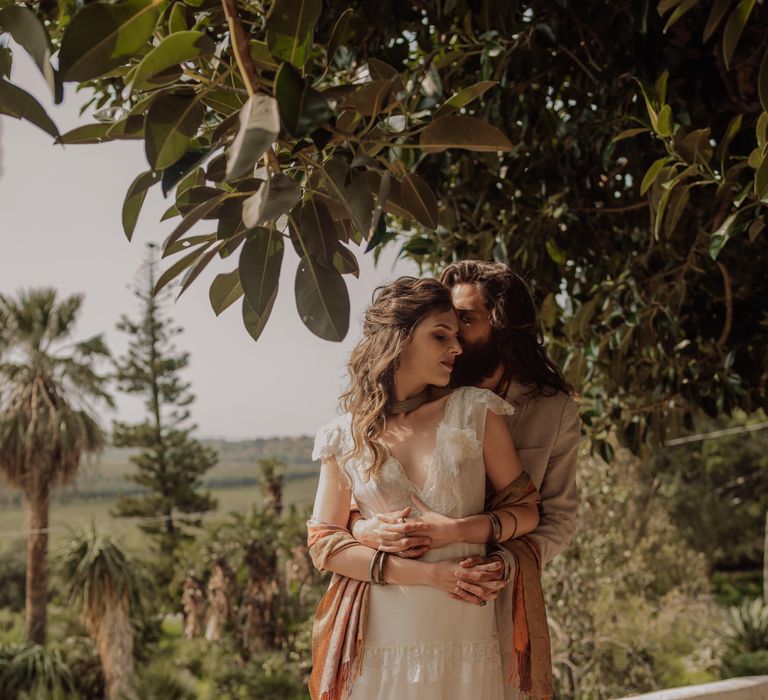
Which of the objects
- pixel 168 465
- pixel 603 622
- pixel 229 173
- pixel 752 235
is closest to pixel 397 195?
pixel 229 173

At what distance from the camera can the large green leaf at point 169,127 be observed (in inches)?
26.7

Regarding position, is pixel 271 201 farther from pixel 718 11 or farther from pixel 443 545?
pixel 443 545

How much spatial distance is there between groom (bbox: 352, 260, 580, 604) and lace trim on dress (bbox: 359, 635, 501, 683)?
11.7 inches

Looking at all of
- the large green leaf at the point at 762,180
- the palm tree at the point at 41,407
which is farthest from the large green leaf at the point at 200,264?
the palm tree at the point at 41,407

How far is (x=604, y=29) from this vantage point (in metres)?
2.12

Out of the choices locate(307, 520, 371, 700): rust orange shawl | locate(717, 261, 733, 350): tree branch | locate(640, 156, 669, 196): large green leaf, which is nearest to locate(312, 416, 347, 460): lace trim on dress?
locate(307, 520, 371, 700): rust orange shawl

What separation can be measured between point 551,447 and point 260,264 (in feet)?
3.69

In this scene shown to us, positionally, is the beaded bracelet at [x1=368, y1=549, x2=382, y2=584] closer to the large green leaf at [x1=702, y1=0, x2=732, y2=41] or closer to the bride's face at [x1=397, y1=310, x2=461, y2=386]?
the bride's face at [x1=397, y1=310, x2=461, y2=386]

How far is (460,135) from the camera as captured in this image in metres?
0.80

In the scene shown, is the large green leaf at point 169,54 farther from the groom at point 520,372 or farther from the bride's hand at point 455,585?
the groom at point 520,372

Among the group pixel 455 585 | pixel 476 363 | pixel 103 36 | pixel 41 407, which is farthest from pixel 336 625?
pixel 41 407

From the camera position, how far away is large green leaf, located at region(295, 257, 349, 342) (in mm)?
740

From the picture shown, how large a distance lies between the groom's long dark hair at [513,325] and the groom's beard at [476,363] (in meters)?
0.01

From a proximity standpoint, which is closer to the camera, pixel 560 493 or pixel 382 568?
pixel 382 568
